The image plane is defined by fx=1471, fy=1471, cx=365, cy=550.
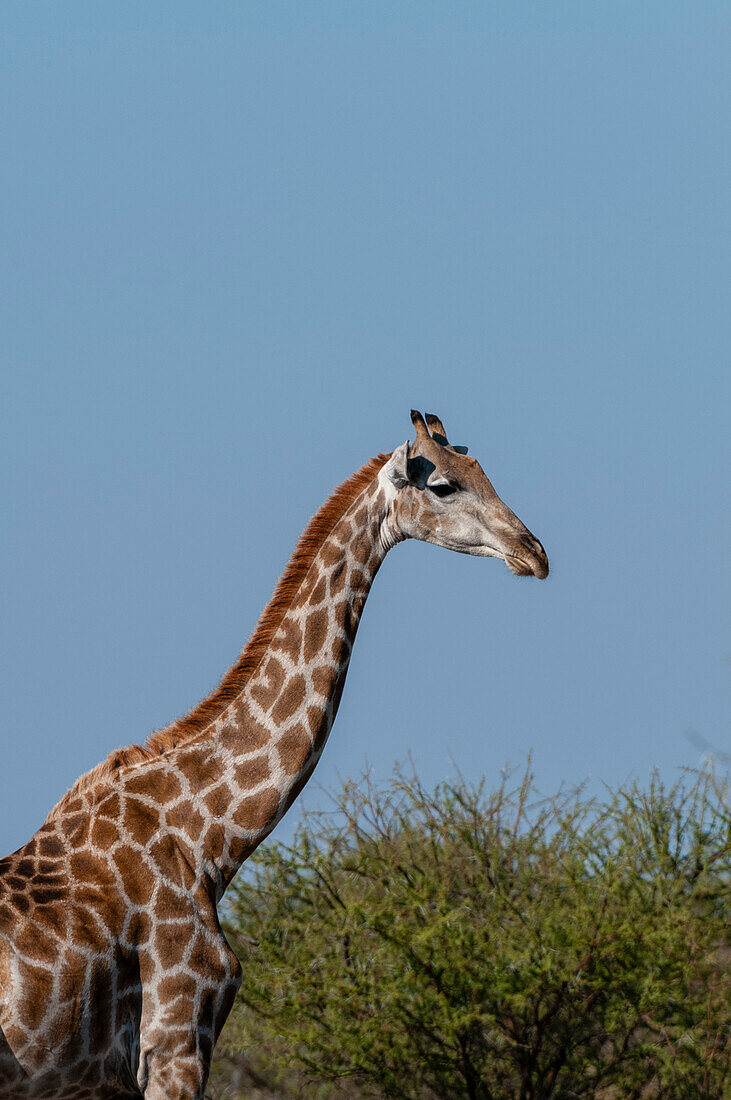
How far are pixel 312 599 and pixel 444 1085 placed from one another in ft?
23.3

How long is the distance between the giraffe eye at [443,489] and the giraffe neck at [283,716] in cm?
26

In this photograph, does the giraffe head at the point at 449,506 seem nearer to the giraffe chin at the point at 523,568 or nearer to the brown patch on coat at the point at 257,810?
the giraffe chin at the point at 523,568

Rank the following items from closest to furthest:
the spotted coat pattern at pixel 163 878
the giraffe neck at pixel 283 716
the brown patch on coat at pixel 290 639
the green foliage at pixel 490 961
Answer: the spotted coat pattern at pixel 163 878
the giraffe neck at pixel 283 716
the brown patch on coat at pixel 290 639
the green foliage at pixel 490 961

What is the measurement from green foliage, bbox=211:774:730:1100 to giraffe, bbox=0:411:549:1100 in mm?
5223

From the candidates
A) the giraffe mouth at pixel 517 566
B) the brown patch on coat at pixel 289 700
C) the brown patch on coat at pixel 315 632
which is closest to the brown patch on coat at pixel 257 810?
the brown patch on coat at pixel 289 700

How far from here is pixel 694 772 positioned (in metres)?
14.4

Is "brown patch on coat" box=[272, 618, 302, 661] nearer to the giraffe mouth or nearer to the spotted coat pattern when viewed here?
the spotted coat pattern

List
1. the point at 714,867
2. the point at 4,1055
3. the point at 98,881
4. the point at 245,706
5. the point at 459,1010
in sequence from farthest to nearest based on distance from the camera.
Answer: the point at 714,867 < the point at 459,1010 < the point at 245,706 < the point at 98,881 < the point at 4,1055

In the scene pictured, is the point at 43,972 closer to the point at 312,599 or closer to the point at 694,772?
the point at 312,599

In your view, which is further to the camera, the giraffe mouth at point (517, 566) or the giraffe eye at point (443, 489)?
the giraffe eye at point (443, 489)

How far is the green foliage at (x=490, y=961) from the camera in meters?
13.3

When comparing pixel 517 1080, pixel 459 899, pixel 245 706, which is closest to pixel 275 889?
pixel 459 899

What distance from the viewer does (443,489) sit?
8.66m

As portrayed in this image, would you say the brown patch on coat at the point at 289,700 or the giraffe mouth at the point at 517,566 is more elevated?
the giraffe mouth at the point at 517,566
